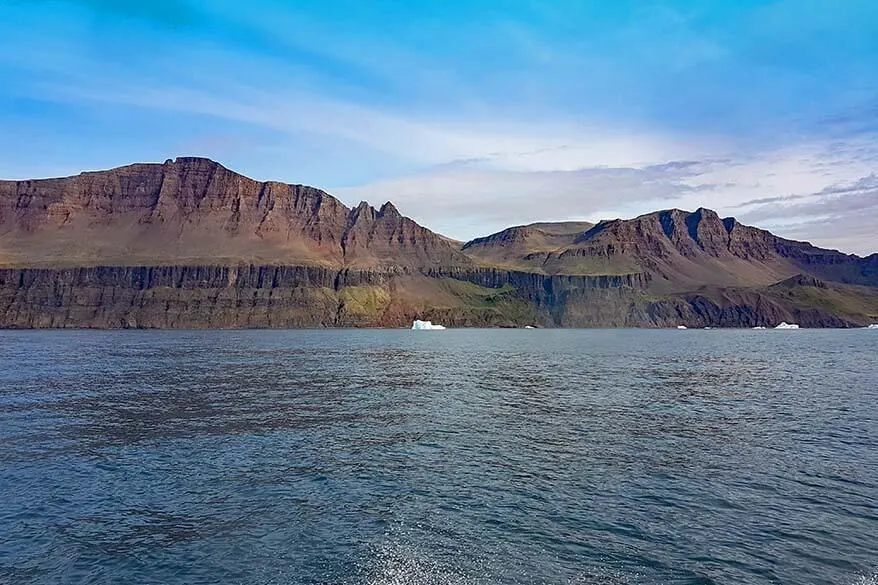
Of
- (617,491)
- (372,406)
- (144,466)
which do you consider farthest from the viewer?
(372,406)

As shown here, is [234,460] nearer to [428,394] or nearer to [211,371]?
[428,394]

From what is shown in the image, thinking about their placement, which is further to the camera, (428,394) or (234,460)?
(428,394)

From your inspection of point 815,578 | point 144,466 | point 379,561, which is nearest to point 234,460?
point 144,466

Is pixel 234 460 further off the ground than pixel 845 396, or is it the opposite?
pixel 845 396

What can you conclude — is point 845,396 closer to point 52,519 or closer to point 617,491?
point 617,491

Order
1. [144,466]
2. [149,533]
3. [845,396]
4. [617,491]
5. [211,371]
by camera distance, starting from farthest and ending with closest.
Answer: [211,371]
[845,396]
[144,466]
[617,491]
[149,533]

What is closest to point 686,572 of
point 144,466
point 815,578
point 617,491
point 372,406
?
point 815,578
